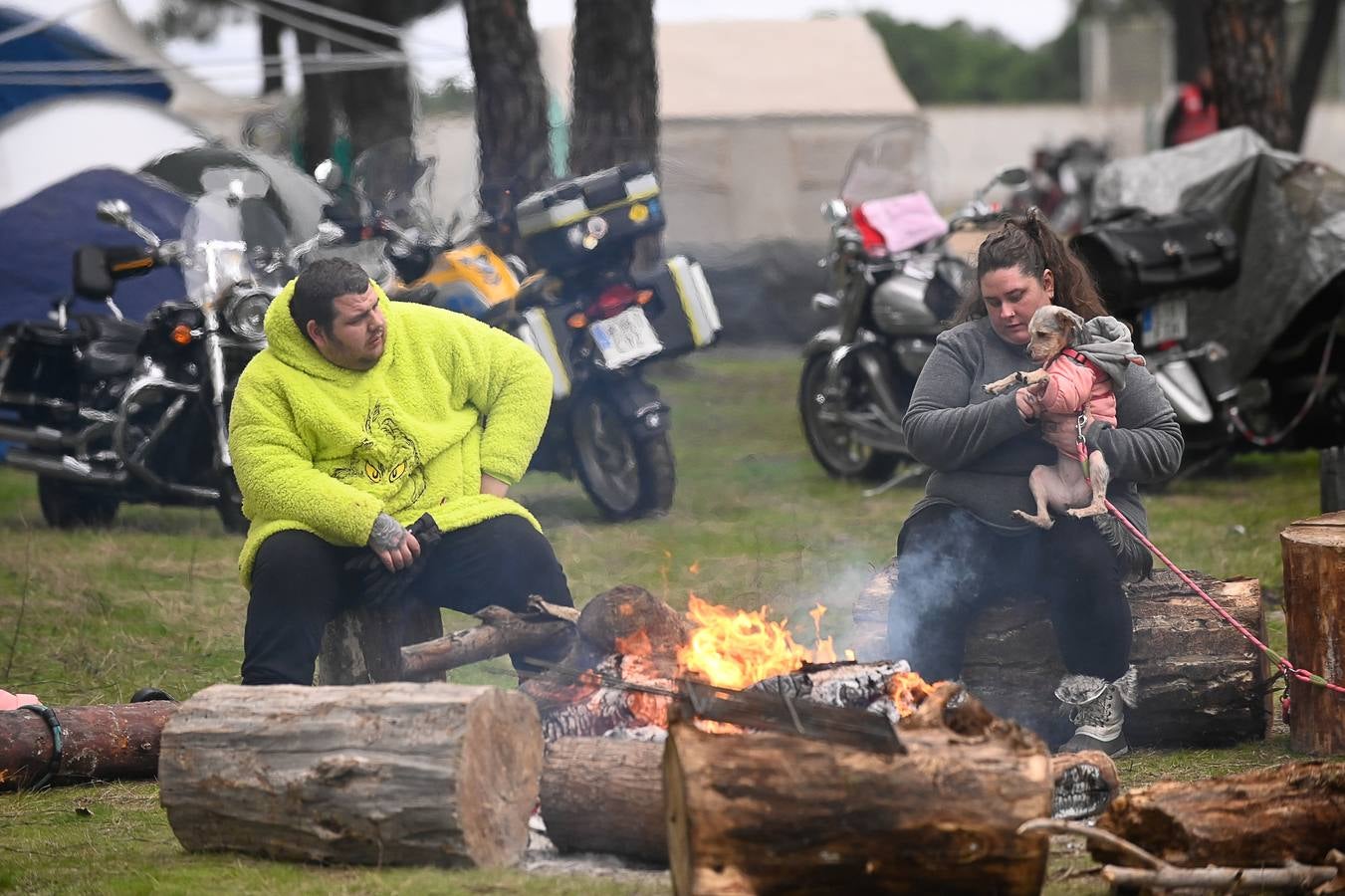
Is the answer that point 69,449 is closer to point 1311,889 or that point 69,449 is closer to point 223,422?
point 223,422

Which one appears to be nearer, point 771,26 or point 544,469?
point 544,469

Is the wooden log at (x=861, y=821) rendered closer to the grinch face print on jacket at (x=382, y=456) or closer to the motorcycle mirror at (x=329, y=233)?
the grinch face print on jacket at (x=382, y=456)

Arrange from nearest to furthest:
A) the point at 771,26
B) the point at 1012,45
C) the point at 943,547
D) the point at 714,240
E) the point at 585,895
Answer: the point at 585,895 < the point at 943,547 < the point at 714,240 < the point at 771,26 < the point at 1012,45

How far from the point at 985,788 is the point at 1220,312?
22.1 feet

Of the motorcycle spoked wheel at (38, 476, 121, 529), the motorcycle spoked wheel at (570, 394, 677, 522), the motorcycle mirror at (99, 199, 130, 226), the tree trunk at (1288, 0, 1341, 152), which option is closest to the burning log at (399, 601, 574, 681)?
the motorcycle spoked wheel at (570, 394, 677, 522)

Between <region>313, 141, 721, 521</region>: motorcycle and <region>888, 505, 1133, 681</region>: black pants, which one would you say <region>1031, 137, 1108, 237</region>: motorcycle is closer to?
<region>313, 141, 721, 521</region>: motorcycle

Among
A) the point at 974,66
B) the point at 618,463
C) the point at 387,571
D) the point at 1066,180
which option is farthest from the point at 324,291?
the point at 974,66

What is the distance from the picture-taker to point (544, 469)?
9.39 meters

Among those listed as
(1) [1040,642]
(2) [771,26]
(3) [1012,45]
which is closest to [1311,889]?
(1) [1040,642]

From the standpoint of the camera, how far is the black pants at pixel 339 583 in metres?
5.00

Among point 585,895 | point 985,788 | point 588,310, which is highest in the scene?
point 588,310

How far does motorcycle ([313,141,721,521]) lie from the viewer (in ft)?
29.1

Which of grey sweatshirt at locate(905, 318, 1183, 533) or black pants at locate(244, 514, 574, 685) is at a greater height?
grey sweatshirt at locate(905, 318, 1183, 533)

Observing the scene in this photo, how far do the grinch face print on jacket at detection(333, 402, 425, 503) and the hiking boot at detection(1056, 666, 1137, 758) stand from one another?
6.44 ft
